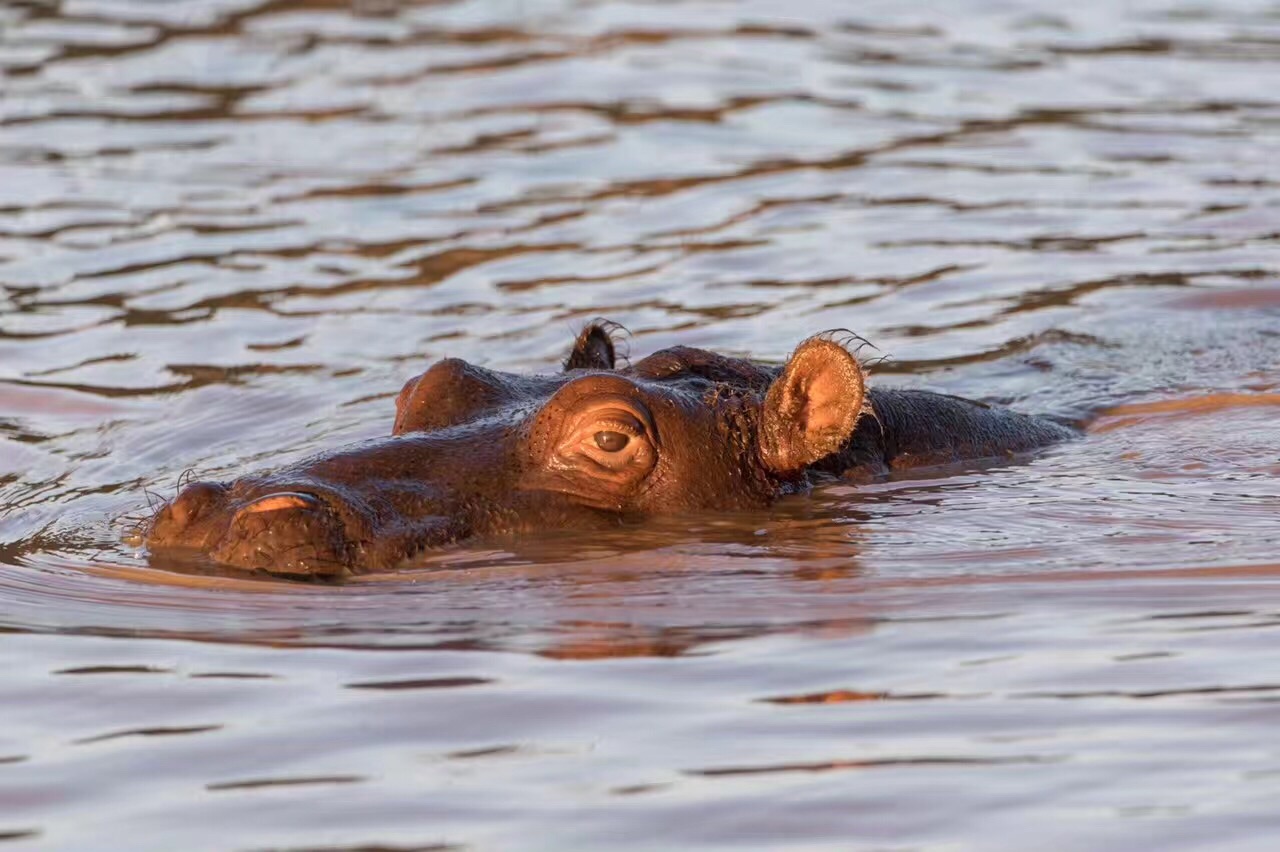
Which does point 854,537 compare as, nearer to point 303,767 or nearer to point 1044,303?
point 303,767

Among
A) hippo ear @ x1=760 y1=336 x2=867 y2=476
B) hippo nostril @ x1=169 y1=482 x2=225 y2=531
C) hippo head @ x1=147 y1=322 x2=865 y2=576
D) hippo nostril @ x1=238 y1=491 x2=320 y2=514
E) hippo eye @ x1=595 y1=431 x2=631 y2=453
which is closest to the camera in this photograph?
hippo nostril @ x1=238 y1=491 x2=320 y2=514

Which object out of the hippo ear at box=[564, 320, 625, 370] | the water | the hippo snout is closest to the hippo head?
the hippo snout

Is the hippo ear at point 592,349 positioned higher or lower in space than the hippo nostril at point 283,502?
higher

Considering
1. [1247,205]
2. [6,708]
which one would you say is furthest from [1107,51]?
[6,708]

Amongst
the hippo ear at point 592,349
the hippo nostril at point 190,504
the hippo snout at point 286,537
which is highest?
the hippo ear at point 592,349

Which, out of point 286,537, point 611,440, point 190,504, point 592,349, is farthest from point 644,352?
point 286,537

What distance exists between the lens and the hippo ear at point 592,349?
880cm

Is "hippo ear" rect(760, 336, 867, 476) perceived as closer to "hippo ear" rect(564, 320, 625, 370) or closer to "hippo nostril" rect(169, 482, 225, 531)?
"hippo ear" rect(564, 320, 625, 370)

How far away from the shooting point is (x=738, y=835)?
489 cm

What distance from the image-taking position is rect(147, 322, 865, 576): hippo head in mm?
7191

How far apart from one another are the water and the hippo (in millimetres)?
147

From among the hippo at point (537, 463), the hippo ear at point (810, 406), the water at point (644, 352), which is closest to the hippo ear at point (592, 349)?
the hippo at point (537, 463)

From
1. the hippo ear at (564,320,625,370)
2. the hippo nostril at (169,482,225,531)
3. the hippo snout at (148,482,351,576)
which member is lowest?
the hippo snout at (148,482,351,576)

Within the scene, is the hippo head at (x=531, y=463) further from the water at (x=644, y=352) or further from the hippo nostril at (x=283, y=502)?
the water at (x=644, y=352)
